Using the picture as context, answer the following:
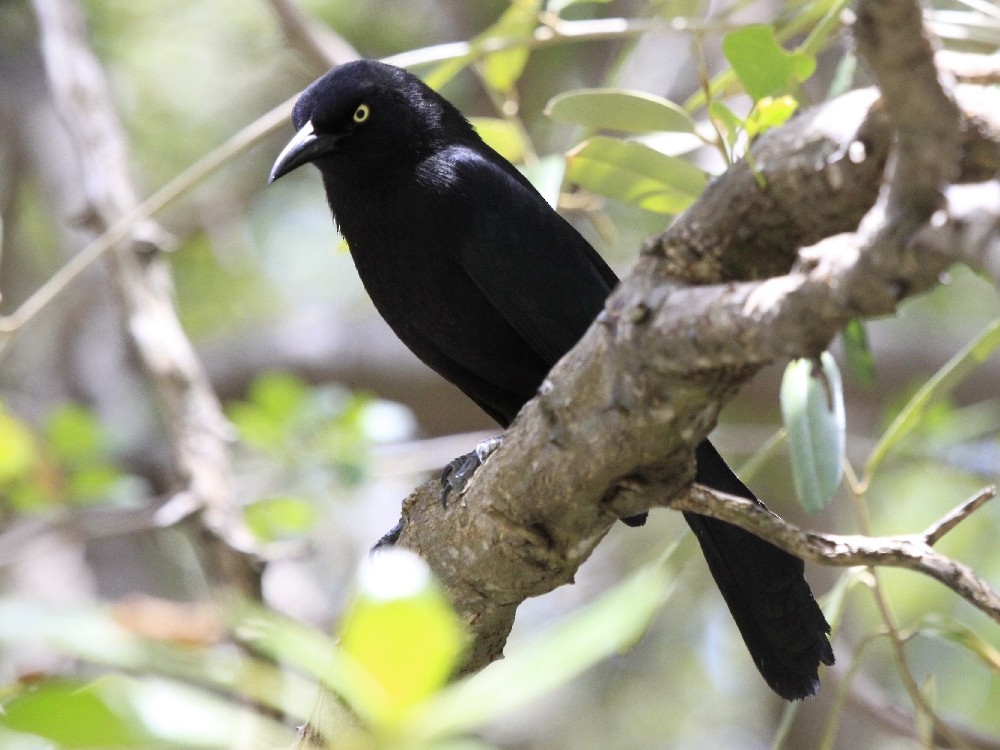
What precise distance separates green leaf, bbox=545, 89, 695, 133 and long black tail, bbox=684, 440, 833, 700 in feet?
2.44

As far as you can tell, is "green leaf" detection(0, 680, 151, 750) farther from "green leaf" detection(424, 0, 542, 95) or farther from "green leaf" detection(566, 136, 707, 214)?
"green leaf" detection(424, 0, 542, 95)

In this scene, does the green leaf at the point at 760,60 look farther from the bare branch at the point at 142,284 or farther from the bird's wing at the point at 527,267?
the bare branch at the point at 142,284

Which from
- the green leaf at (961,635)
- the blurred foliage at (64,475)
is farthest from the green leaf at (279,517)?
the green leaf at (961,635)

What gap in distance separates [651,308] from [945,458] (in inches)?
129

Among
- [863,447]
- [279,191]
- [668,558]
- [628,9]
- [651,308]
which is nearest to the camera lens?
[651,308]

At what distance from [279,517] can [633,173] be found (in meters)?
2.39

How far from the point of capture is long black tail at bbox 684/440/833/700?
8.05 ft

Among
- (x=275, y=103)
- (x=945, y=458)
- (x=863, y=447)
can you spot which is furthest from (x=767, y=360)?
(x=275, y=103)

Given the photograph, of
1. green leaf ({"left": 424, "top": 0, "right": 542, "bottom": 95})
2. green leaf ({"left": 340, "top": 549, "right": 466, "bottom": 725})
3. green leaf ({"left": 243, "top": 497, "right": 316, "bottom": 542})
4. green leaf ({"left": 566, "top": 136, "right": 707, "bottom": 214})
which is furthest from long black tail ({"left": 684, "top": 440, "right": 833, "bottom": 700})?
green leaf ({"left": 243, "top": 497, "right": 316, "bottom": 542})

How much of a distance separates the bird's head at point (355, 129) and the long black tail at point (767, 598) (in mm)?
1232

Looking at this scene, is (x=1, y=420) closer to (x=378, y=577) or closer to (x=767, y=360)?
(x=767, y=360)

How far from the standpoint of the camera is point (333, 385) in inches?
240

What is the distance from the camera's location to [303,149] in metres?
3.14

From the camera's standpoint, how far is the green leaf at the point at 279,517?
4.34m
